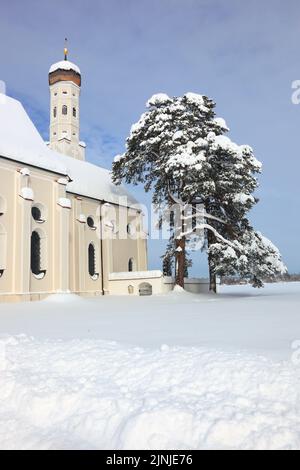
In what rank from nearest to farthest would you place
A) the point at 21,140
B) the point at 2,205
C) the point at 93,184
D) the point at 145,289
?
1. the point at 2,205
2. the point at 21,140
3. the point at 145,289
4. the point at 93,184

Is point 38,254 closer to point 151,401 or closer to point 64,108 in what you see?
point 151,401

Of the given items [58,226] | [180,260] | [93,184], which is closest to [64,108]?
[93,184]

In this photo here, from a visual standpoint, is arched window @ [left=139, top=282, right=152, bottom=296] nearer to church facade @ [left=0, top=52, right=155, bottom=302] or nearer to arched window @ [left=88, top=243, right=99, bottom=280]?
church facade @ [left=0, top=52, right=155, bottom=302]

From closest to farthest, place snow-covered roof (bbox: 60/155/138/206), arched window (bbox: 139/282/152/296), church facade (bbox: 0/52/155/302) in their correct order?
church facade (bbox: 0/52/155/302), arched window (bbox: 139/282/152/296), snow-covered roof (bbox: 60/155/138/206)

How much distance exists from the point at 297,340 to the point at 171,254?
20864mm

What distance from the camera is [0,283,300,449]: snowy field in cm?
412

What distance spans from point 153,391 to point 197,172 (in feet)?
70.2

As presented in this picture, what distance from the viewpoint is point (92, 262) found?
109 ft

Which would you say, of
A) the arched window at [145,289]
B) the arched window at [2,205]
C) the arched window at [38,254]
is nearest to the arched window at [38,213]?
the arched window at [38,254]

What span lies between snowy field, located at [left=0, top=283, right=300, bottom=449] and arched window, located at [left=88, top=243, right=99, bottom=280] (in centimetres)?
2426

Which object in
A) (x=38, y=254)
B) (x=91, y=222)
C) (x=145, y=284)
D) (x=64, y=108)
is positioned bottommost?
(x=145, y=284)

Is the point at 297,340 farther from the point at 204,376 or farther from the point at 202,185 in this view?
the point at 202,185

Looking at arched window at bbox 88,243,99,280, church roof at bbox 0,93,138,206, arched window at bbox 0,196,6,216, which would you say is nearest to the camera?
arched window at bbox 0,196,6,216

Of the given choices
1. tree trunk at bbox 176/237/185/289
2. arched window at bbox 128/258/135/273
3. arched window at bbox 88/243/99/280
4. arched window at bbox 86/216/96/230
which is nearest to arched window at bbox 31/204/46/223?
arched window at bbox 86/216/96/230
